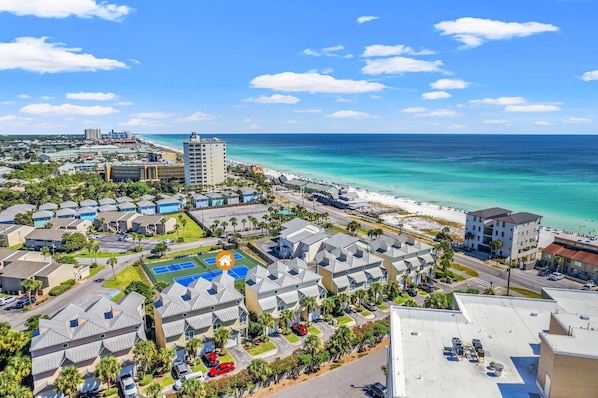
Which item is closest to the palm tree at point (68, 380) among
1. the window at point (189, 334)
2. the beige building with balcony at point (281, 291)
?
the window at point (189, 334)

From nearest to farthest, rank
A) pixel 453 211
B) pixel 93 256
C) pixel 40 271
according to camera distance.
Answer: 1. pixel 40 271
2. pixel 93 256
3. pixel 453 211

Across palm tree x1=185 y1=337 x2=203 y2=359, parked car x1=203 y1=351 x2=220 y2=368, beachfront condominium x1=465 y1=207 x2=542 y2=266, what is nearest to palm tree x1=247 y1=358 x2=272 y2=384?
parked car x1=203 y1=351 x2=220 y2=368

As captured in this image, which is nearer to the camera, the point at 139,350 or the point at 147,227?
Result: the point at 139,350

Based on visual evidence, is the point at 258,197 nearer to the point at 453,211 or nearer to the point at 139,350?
the point at 453,211

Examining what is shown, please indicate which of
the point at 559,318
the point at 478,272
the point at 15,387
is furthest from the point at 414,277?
the point at 15,387

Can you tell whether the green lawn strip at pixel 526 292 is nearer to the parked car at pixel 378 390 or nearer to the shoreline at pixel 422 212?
the shoreline at pixel 422 212

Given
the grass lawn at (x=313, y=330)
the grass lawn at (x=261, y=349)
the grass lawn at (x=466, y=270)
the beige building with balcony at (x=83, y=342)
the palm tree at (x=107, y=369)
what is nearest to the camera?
the palm tree at (x=107, y=369)
